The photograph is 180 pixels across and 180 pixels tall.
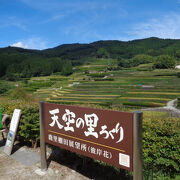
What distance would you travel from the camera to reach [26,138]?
5516 millimetres

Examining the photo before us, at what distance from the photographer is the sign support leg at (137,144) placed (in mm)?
2672

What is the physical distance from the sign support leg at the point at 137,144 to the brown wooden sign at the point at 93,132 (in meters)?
0.06

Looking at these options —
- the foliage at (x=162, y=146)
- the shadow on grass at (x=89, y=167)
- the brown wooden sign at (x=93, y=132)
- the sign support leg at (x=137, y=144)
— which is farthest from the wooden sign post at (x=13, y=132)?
the sign support leg at (x=137, y=144)

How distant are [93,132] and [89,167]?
145 cm

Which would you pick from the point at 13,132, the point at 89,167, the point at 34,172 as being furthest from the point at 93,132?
the point at 13,132

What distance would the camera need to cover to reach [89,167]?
4.25 m

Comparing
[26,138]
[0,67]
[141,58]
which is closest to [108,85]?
[26,138]

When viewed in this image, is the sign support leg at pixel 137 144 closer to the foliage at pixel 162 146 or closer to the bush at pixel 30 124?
the foliage at pixel 162 146

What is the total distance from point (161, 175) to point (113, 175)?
108 cm

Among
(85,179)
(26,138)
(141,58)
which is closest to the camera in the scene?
(85,179)

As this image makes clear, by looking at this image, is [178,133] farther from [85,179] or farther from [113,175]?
[85,179]

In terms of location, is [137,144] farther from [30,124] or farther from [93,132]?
[30,124]

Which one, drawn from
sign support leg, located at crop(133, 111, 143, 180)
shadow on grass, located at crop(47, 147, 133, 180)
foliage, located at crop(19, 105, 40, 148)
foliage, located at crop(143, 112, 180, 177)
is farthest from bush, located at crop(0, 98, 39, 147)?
sign support leg, located at crop(133, 111, 143, 180)

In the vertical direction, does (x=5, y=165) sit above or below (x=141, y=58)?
below
